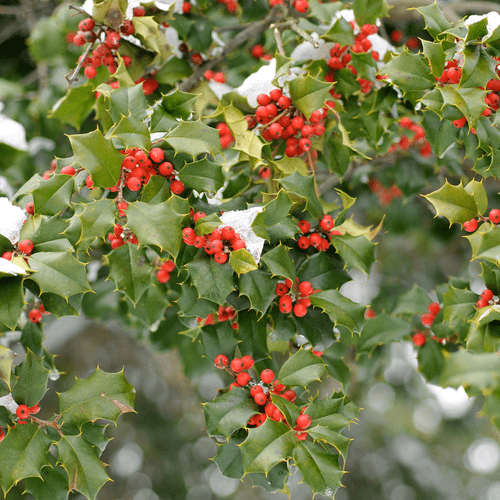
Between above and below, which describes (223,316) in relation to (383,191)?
above

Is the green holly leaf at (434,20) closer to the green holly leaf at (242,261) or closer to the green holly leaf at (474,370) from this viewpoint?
the green holly leaf at (242,261)

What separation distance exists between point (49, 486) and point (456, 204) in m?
1.43

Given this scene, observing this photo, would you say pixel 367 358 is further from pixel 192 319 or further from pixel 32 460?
pixel 32 460

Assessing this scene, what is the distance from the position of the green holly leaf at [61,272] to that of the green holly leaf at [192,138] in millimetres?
401

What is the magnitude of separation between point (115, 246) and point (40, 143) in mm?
1413

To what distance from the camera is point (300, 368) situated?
1150 millimetres

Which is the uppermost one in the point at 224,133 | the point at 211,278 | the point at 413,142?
the point at 224,133

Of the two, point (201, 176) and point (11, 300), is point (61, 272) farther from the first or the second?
point (201, 176)

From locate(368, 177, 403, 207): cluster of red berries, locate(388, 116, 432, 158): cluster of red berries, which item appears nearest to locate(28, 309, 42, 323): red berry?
locate(388, 116, 432, 158): cluster of red berries

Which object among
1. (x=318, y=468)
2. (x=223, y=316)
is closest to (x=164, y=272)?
(x=223, y=316)

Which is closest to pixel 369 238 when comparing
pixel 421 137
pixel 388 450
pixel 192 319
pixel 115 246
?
pixel 192 319

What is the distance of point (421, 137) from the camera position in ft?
7.72

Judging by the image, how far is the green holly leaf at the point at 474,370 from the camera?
581 millimetres

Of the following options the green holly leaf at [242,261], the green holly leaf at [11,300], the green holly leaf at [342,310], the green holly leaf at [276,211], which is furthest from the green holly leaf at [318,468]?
the green holly leaf at [11,300]
